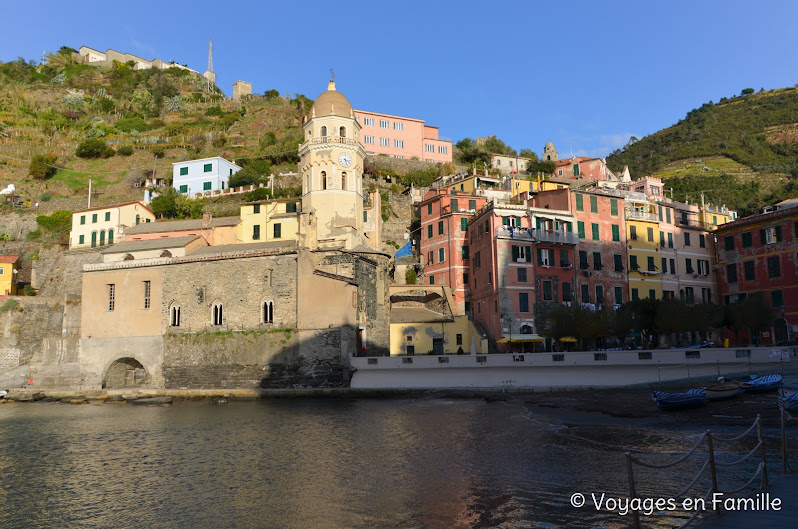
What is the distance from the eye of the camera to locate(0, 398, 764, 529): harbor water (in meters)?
13.0

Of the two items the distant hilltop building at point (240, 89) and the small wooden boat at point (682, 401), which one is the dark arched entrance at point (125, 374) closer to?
the small wooden boat at point (682, 401)

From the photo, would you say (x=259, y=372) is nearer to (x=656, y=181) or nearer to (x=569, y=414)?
(x=569, y=414)

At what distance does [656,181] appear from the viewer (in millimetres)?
58938

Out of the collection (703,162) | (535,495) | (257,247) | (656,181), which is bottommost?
(535,495)

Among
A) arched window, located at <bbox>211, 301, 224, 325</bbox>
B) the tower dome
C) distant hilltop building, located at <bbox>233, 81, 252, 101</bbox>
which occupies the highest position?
distant hilltop building, located at <bbox>233, 81, 252, 101</bbox>

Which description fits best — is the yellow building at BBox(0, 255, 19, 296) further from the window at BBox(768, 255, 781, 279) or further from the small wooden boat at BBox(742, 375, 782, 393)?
the window at BBox(768, 255, 781, 279)

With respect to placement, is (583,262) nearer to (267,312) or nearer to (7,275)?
(267,312)

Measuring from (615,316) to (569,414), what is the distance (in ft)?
51.2

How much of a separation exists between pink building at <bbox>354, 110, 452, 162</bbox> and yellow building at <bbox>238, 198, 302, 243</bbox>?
24.4 meters

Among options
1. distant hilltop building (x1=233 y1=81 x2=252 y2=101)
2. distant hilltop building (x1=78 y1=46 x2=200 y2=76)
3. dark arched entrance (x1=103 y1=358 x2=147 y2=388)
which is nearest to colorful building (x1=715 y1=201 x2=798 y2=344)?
dark arched entrance (x1=103 y1=358 x2=147 y2=388)

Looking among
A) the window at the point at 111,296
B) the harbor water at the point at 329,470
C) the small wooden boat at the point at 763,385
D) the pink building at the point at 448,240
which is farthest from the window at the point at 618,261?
the window at the point at 111,296

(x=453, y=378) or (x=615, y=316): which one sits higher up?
(x=615, y=316)

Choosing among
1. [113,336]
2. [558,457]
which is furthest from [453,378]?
[113,336]

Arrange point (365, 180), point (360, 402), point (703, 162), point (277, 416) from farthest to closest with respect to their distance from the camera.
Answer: point (703, 162), point (365, 180), point (360, 402), point (277, 416)
